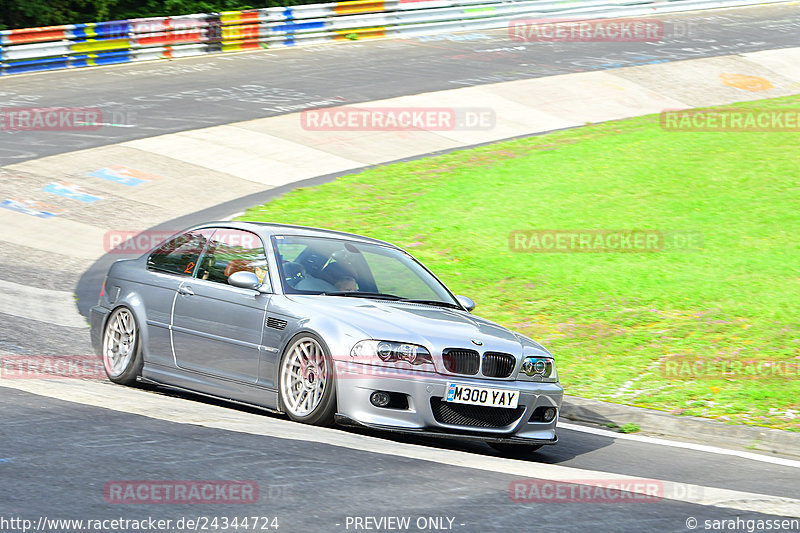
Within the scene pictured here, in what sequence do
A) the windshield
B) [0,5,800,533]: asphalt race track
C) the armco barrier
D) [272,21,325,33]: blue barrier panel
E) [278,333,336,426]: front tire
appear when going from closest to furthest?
1. [0,5,800,533]: asphalt race track
2. [278,333,336,426]: front tire
3. the windshield
4. the armco barrier
5. [272,21,325,33]: blue barrier panel

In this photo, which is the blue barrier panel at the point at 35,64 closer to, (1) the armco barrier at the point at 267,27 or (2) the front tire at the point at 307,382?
→ (1) the armco barrier at the point at 267,27

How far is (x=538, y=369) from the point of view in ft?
24.2

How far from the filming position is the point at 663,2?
3600 centimetres

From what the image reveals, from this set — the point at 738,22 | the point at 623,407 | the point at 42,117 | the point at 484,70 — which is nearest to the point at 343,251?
the point at 623,407

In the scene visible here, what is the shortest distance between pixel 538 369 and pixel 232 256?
8.33 ft

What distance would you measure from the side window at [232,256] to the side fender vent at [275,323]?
0.44 m

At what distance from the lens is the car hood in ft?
22.7

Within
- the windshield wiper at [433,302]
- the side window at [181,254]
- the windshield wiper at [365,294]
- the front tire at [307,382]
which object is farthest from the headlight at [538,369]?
the side window at [181,254]

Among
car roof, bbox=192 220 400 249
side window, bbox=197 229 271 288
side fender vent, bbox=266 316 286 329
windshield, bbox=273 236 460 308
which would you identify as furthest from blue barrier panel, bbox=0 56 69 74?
side fender vent, bbox=266 316 286 329

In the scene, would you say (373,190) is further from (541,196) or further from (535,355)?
(535,355)

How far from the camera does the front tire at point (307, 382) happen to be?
6.90m

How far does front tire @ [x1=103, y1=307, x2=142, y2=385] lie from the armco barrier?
18.3 meters

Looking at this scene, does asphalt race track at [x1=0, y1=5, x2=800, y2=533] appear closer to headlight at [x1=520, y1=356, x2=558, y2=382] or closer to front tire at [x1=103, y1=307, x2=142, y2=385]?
front tire at [x1=103, y1=307, x2=142, y2=385]

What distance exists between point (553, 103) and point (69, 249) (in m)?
12.8
